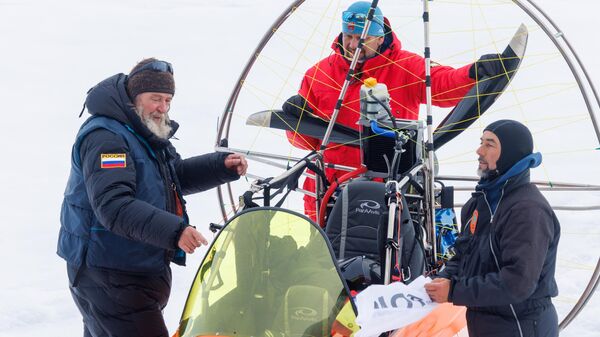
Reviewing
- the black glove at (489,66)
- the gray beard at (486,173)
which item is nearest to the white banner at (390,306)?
the gray beard at (486,173)

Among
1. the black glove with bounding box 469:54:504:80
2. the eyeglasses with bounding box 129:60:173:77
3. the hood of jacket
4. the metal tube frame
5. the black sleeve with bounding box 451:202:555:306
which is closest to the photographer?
the black sleeve with bounding box 451:202:555:306

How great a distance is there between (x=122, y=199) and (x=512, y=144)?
1.65 metres

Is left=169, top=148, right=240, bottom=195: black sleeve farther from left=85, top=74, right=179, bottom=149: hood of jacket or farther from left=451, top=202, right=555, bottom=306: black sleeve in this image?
left=451, top=202, right=555, bottom=306: black sleeve

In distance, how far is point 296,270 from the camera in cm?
386

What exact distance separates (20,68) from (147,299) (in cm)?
1016

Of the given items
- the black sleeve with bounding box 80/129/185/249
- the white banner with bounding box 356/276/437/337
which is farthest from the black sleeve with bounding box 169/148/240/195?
the white banner with bounding box 356/276/437/337

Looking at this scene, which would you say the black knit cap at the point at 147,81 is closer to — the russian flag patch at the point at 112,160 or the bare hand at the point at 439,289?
the russian flag patch at the point at 112,160

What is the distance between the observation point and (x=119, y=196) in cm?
415

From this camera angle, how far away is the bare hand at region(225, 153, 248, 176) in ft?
16.5

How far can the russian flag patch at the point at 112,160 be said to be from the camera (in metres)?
4.19

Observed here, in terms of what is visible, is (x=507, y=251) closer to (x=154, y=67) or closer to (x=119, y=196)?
(x=119, y=196)

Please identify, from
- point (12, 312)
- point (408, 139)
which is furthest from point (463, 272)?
point (12, 312)

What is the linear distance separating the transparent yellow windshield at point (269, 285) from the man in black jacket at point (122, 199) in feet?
1.20

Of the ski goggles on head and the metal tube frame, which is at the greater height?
the ski goggles on head
